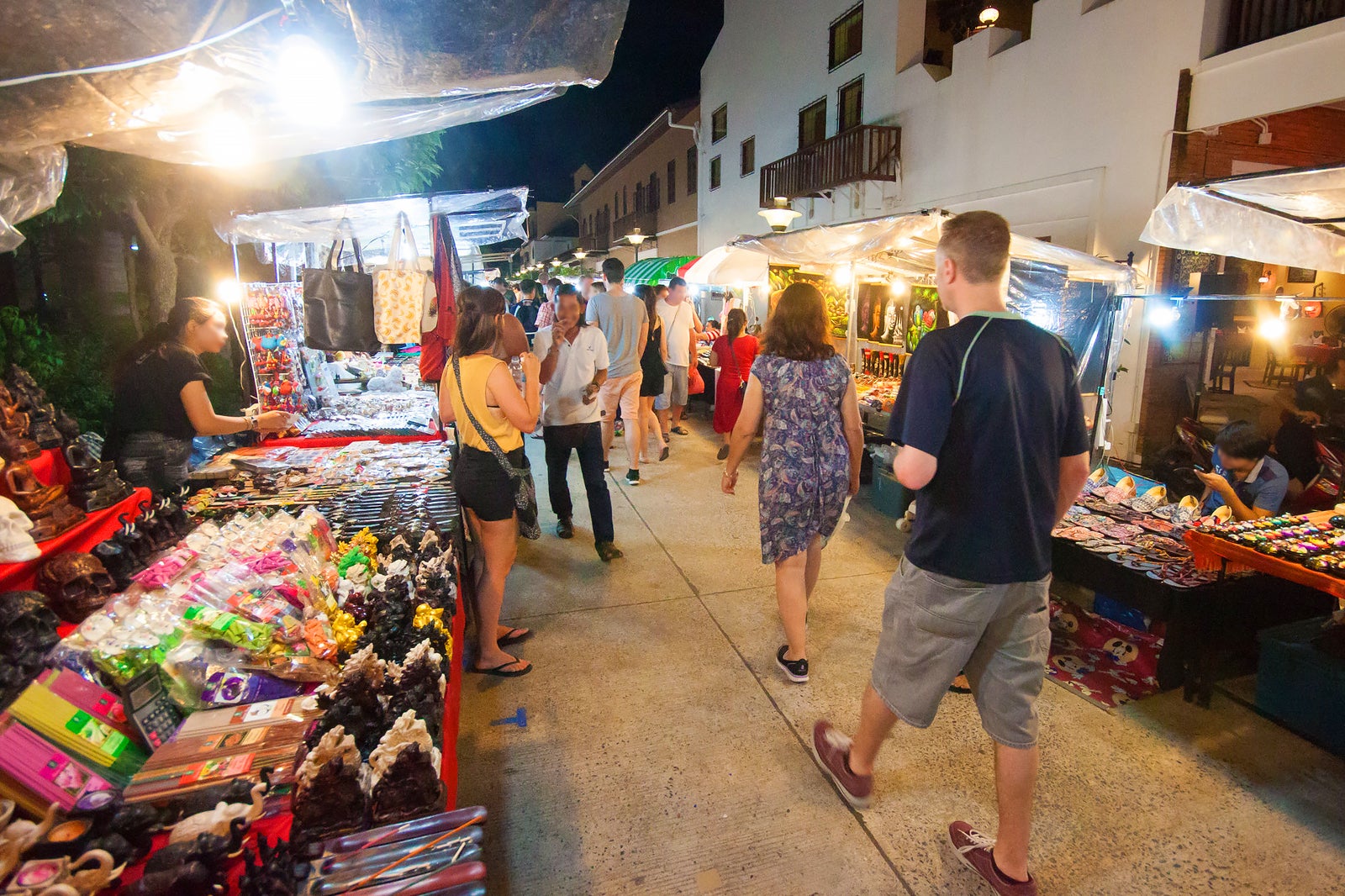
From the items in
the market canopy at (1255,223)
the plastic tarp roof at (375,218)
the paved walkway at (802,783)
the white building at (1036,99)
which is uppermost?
the white building at (1036,99)

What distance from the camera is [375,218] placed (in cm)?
631

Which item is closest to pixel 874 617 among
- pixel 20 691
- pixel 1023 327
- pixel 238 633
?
pixel 1023 327

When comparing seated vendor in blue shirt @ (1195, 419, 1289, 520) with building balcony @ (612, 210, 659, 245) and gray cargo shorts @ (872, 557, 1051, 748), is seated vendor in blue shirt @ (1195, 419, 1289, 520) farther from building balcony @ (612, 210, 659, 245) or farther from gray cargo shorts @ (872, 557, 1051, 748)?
building balcony @ (612, 210, 659, 245)

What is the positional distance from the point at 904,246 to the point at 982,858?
5418mm

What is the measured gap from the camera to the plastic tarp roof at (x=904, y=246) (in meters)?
5.58

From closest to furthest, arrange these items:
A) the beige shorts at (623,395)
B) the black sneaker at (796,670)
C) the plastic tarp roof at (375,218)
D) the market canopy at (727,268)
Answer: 1. the black sneaker at (796,670)
2. the plastic tarp roof at (375,218)
3. the beige shorts at (623,395)
4. the market canopy at (727,268)

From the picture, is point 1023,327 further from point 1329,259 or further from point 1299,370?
point 1299,370

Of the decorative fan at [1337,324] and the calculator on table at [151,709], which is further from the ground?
the decorative fan at [1337,324]

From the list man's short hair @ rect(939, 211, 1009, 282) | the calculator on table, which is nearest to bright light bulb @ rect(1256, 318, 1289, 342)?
man's short hair @ rect(939, 211, 1009, 282)

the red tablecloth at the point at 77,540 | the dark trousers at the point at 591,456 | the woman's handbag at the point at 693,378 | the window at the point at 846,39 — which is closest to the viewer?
the red tablecloth at the point at 77,540

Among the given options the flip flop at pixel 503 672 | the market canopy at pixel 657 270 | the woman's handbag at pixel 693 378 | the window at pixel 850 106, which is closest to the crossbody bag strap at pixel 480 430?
the flip flop at pixel 503 672

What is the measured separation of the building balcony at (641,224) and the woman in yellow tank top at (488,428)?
25777 mm

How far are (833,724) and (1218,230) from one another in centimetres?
417

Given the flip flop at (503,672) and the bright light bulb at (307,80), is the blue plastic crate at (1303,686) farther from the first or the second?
the bright light bulb at (307,80)
